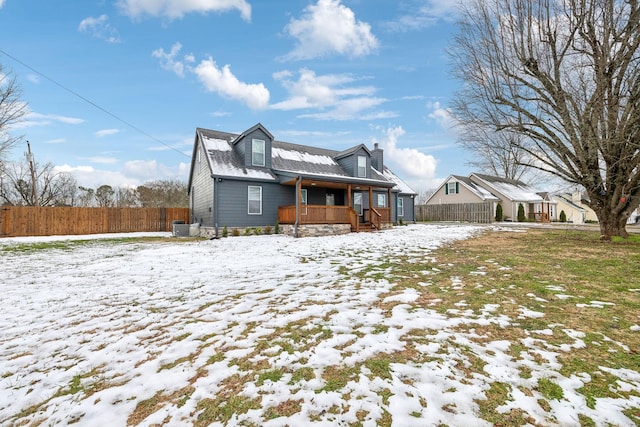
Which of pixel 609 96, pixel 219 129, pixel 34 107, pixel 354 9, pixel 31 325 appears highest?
pixel 354 9

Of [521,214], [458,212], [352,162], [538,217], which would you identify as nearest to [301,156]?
[352,162]

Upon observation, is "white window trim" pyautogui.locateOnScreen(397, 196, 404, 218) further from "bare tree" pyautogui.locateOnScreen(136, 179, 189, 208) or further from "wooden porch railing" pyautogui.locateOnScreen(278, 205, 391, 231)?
"bare tree" pyautogui.locateOnScreen(136, 179, 189, 208)

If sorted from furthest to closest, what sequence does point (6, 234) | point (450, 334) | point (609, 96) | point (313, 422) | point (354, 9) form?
point (6, 234) < point (354, 9) < point (609, 96) < point (450, 334) < point (313, 422)

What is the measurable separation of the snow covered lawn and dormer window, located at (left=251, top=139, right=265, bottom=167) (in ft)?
36.9

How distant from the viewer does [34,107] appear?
17484 mm

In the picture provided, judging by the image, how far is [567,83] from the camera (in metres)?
10.2

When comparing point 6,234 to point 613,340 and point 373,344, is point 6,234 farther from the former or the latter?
point 613,340

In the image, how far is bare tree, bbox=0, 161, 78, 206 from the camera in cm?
2523

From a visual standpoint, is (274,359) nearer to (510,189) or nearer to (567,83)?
(567,83)

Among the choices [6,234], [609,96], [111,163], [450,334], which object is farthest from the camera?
[111,163]

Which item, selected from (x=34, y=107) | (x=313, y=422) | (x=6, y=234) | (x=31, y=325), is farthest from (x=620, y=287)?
(x=34, y=107)

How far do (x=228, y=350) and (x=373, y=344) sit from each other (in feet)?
4.87

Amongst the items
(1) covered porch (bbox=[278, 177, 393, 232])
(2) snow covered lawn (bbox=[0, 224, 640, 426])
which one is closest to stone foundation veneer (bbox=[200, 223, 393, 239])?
(1) covered porch (bbox=[278, 177, 393, 232])

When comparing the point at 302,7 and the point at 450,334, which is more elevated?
the point at 302,7
